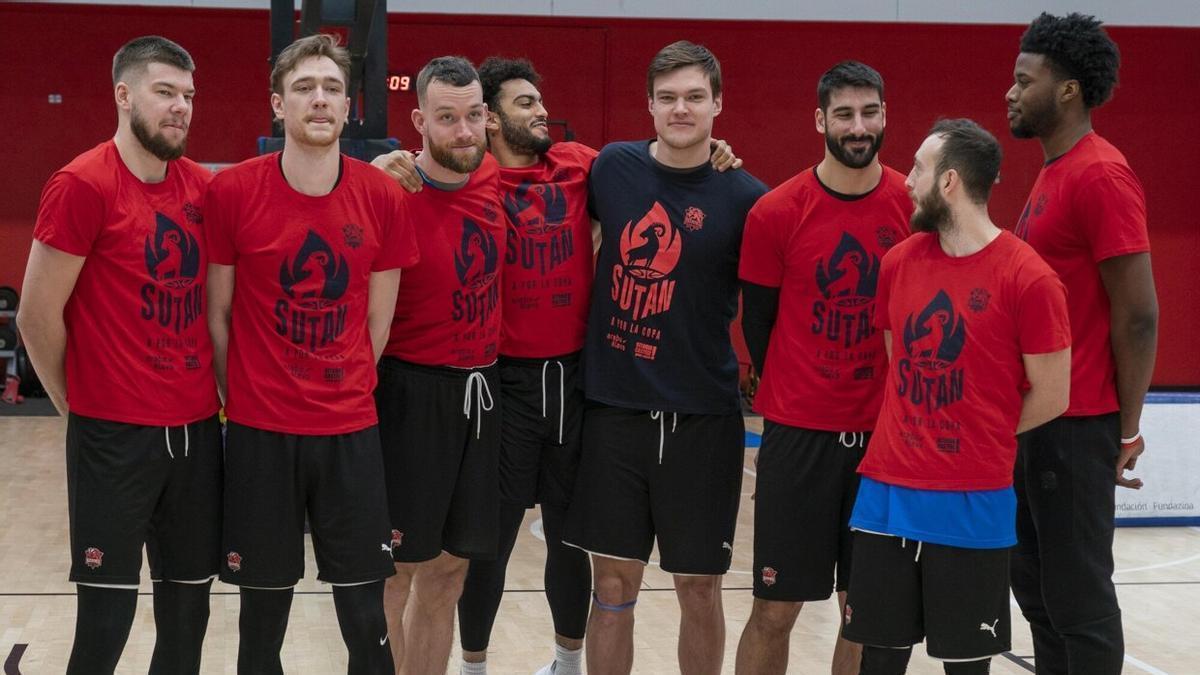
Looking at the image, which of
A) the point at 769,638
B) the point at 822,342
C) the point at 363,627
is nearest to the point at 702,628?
the point at 769,638

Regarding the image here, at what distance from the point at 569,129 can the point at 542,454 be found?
912 cm

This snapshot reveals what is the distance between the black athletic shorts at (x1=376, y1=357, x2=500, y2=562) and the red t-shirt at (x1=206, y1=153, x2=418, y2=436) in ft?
1.30

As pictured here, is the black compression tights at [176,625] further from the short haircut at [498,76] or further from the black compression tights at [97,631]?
the short haircut at [498,76]

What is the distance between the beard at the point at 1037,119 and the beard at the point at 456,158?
161 cm

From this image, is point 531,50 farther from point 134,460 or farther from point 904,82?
point 134,460

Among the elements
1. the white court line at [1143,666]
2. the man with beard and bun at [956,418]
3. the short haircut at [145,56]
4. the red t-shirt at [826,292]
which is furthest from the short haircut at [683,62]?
the white court line at [1143,666]

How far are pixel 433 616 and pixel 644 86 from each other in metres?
9.48

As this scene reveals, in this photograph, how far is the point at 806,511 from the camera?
4008 millimetres

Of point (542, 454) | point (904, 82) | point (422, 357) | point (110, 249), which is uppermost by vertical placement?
point (904, 82)

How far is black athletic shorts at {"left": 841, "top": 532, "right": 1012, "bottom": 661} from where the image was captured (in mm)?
3488

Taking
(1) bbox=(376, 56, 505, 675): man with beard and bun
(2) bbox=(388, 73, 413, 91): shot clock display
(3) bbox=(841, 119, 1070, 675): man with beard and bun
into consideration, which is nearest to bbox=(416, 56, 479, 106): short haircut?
(1) bbox=(376, 56, 505, 675): man with beard and bun

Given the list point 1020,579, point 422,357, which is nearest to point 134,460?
point 422,357

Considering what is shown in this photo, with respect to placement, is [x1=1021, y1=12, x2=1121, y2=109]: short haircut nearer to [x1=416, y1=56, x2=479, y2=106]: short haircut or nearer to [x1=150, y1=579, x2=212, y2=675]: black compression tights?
[x1=416, y1=56, x2=479, y2=106]: short haircut

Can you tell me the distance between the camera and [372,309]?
12.7 ft
